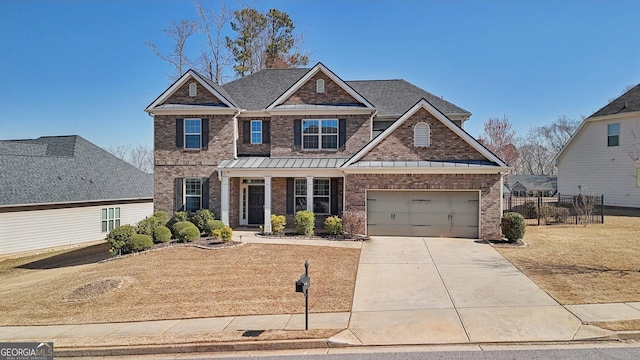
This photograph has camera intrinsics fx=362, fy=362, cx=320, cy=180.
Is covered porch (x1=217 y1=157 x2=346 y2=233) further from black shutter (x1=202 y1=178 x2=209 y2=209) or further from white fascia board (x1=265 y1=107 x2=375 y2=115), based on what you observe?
white fascia board (x1=265 y1=107 x2=375 y2=115)

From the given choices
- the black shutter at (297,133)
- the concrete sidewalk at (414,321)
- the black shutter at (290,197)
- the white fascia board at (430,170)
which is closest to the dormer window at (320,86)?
the black shutter at (297,133)

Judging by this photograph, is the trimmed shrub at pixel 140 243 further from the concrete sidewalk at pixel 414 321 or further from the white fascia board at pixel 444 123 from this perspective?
the white fascia board at pixel 444 123

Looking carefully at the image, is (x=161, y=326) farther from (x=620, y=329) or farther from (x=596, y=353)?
(x=620, y=329)

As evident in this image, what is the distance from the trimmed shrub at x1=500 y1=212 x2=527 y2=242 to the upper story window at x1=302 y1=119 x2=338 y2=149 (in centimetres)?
870

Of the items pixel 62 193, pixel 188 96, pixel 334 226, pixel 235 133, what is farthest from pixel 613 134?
pixel 62 193

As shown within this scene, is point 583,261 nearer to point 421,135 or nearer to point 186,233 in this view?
point 421,135

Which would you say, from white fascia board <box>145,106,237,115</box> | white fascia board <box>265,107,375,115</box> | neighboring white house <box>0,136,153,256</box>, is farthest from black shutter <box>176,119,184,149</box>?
neighboring white house <box>0,136,153,256</box>

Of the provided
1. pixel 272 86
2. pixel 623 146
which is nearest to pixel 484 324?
pixel 272 86

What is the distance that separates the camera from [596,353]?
625cm

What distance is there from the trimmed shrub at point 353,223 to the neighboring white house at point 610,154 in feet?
65.5

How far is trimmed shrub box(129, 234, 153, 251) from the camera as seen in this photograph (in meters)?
14.8

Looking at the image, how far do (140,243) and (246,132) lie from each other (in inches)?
312

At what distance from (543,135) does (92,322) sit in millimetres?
84459

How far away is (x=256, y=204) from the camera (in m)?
19.9
